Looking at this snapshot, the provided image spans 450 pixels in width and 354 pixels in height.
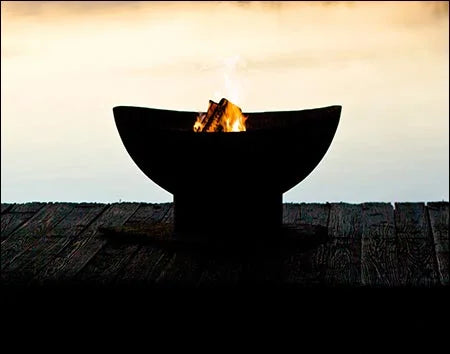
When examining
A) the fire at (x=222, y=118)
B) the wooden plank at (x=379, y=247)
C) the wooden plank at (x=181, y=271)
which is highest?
the fire at (x=222, y=118)

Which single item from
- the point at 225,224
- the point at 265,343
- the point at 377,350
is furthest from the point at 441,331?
the point at 225,224

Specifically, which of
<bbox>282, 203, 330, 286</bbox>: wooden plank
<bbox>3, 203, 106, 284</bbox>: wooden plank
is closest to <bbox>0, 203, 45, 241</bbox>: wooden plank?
<bbox>3, 203, 106, 284</bbox>: wooden plank

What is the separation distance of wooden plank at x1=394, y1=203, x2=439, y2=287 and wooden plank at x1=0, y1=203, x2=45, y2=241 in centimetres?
171

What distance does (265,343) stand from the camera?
4.71 m

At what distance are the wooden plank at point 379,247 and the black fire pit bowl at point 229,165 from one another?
1.39ft

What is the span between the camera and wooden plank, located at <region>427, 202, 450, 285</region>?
4.84 m

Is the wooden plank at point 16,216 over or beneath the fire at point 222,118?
beneath

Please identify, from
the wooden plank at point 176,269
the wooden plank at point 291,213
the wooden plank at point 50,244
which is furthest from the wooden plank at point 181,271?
the wooden plank at point 291,213

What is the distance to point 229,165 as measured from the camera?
505 centimetres

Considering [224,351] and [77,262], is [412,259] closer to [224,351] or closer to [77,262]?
[224,351]

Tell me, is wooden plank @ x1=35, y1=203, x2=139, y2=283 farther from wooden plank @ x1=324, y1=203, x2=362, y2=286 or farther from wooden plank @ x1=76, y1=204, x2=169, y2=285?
wooden plank @ x1=324, y1=203, x2=362, y2=286

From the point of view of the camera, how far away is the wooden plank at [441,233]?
4.84 meters

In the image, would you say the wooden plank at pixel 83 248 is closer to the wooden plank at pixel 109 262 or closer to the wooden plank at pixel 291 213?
the wooden plank at pixel 109 262

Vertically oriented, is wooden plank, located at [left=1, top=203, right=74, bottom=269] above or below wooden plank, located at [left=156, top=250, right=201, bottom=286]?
above
